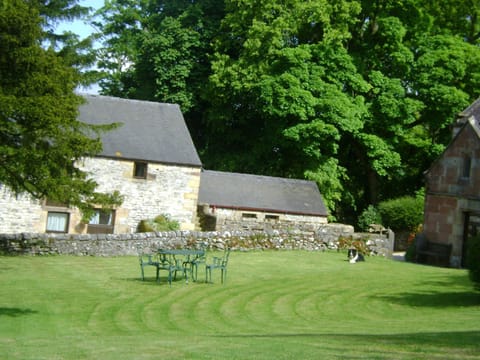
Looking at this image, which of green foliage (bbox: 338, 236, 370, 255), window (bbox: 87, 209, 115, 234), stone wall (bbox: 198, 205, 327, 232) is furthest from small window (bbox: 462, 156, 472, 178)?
window (bbox: 87, 209, 115, 234)

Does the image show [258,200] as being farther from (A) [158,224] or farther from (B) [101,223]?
(B) [101,223]

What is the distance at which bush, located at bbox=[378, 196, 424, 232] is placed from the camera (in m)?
38.0

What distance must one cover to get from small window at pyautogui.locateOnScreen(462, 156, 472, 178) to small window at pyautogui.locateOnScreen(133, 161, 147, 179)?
588 inches

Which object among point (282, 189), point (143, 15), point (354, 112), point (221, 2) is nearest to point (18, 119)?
point (282, 189)

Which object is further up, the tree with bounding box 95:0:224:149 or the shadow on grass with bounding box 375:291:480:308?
the tree with bounding box 95:0:224:149

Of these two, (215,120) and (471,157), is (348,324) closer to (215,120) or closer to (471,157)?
(471,157)

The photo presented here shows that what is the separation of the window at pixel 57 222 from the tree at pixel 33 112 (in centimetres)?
1595

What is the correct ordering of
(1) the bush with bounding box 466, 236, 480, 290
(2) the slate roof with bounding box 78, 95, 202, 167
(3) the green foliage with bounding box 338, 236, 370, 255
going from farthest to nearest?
1. (2) the slate roof with bounding box 78, 95, 202, 167
2. (3) the green foliage with bounding box 338, 236, 370, 255
3. (1) the bush with bounding box 466, 236, 480, 290

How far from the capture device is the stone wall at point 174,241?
2636 cm

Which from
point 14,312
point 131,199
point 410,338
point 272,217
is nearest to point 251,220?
point 272,217

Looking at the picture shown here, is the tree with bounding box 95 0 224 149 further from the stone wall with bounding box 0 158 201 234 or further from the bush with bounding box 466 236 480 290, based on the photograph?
the bush with bounding box 466 236 480 290

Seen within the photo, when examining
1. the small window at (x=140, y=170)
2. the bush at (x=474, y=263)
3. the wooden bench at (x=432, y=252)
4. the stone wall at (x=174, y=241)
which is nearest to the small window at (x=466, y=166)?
the wooden bench at (x=432, y=252)

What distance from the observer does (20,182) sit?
17.3 metres

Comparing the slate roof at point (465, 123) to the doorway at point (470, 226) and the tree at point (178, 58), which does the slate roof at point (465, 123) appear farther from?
the tree at point (178, 58)
